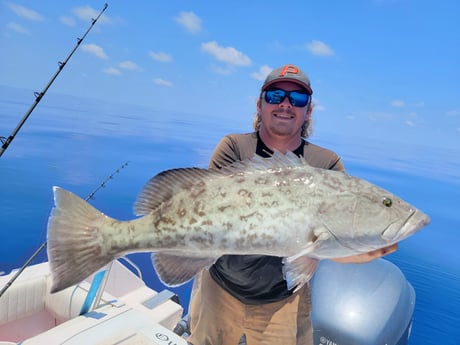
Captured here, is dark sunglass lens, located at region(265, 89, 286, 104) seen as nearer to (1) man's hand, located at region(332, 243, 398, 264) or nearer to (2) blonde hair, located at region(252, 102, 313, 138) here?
(2) blonde hair, located at region(252, 102, 313, 138)

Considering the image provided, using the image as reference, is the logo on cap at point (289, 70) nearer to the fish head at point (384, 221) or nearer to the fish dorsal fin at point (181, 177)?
the fish dorsal fin at point (181, 177)

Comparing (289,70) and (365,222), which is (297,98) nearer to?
(289,70)

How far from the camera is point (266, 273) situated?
2389mm

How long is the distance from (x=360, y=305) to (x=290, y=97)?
8.64 feet

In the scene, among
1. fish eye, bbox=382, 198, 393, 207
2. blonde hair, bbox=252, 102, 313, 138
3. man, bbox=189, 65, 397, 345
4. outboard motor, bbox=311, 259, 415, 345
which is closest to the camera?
fish eye, bbox=382, 198, 393, 207

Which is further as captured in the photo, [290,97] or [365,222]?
[290,97]

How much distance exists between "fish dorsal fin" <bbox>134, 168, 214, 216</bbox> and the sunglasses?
990 mm

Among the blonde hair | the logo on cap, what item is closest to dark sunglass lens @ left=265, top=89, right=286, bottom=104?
the logo on cap

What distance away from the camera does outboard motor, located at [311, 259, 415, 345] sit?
11.5ft

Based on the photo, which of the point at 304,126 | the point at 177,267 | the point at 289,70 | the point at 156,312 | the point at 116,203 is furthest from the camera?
the point at 116,203

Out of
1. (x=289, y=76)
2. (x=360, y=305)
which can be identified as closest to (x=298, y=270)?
(x=289, y=76)

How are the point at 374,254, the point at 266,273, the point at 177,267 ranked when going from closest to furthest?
1. the point at 177,267
2. the point at 374,254
3. the point at 266,273

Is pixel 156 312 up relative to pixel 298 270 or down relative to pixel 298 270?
down

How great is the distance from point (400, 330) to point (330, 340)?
0.89 meters
